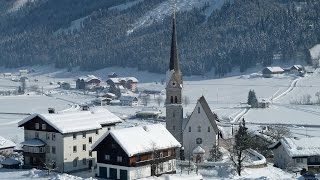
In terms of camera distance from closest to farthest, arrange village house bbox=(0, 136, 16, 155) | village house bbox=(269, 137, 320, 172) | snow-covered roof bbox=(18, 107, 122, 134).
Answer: snow-covered roof bbox=(18, 107, 122, 134) → village house bbox=(269, 137, 320, 172) → village house bbox=(0, 136, 16, 155)

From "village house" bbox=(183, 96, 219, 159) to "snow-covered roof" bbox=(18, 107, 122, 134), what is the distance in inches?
265

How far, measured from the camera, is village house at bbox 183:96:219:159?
214ft

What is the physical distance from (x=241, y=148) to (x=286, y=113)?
60.4 m

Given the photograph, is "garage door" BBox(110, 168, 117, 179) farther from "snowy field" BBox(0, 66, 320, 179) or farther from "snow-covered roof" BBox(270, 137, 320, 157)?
"snow-covered roof" BBox(270, 137, 320, 157)

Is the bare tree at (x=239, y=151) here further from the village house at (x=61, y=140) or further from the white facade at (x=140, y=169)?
the village house at (x=61, y=140)

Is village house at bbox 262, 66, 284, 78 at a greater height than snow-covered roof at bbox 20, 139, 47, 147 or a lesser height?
greater

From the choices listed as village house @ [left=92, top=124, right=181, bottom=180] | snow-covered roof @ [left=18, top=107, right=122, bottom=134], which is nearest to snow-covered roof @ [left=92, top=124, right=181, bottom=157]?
village house @ [left=92, top=124, right=181, bottom=180]

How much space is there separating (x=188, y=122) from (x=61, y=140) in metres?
12.6

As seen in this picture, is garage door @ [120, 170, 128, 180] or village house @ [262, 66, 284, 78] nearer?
garage door @ [120, 170, 128, 180]

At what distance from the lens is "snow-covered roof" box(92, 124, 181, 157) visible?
5466 centimetres

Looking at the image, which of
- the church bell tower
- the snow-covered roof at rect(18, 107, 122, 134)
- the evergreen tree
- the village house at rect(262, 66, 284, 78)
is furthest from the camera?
the village house at rect(262, 66, 284, 78)

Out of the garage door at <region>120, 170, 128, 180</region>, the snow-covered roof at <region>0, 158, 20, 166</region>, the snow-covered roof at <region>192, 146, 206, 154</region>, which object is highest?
the snow-covered roof at <region>192, 146, 206, 154</region>

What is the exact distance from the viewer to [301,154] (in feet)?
203

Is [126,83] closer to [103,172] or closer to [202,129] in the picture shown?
[202,129]
